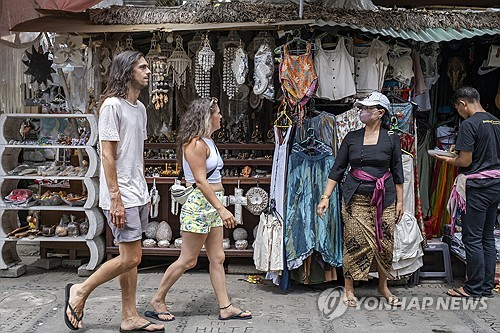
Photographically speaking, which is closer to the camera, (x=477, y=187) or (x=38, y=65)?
A: (x=477, y=187)

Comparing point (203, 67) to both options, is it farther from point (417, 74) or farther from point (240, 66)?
point (417, 74)

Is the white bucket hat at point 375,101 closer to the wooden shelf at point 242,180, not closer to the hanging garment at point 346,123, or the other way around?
the hanging garment at point 346,123

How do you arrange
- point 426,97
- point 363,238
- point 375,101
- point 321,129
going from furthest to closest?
point 426,97
point 321,129
point 363,238
point 375,101

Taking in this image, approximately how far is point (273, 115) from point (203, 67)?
120 cm

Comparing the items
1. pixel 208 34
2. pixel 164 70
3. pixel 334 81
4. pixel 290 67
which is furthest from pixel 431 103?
pixel 164 70

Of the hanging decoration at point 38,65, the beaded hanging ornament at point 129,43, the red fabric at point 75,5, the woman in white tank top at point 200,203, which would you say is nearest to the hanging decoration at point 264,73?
the woman in white tank top at point 200,203

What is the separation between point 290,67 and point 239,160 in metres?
1.25

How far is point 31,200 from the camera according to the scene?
6.06 meters

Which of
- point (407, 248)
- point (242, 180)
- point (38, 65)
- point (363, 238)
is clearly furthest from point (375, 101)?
point (38, 65)

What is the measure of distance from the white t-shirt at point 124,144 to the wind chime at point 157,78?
1.63 metres

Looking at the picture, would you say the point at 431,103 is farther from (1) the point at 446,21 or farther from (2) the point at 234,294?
(2) the point at 234,294

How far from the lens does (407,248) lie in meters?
5.50
